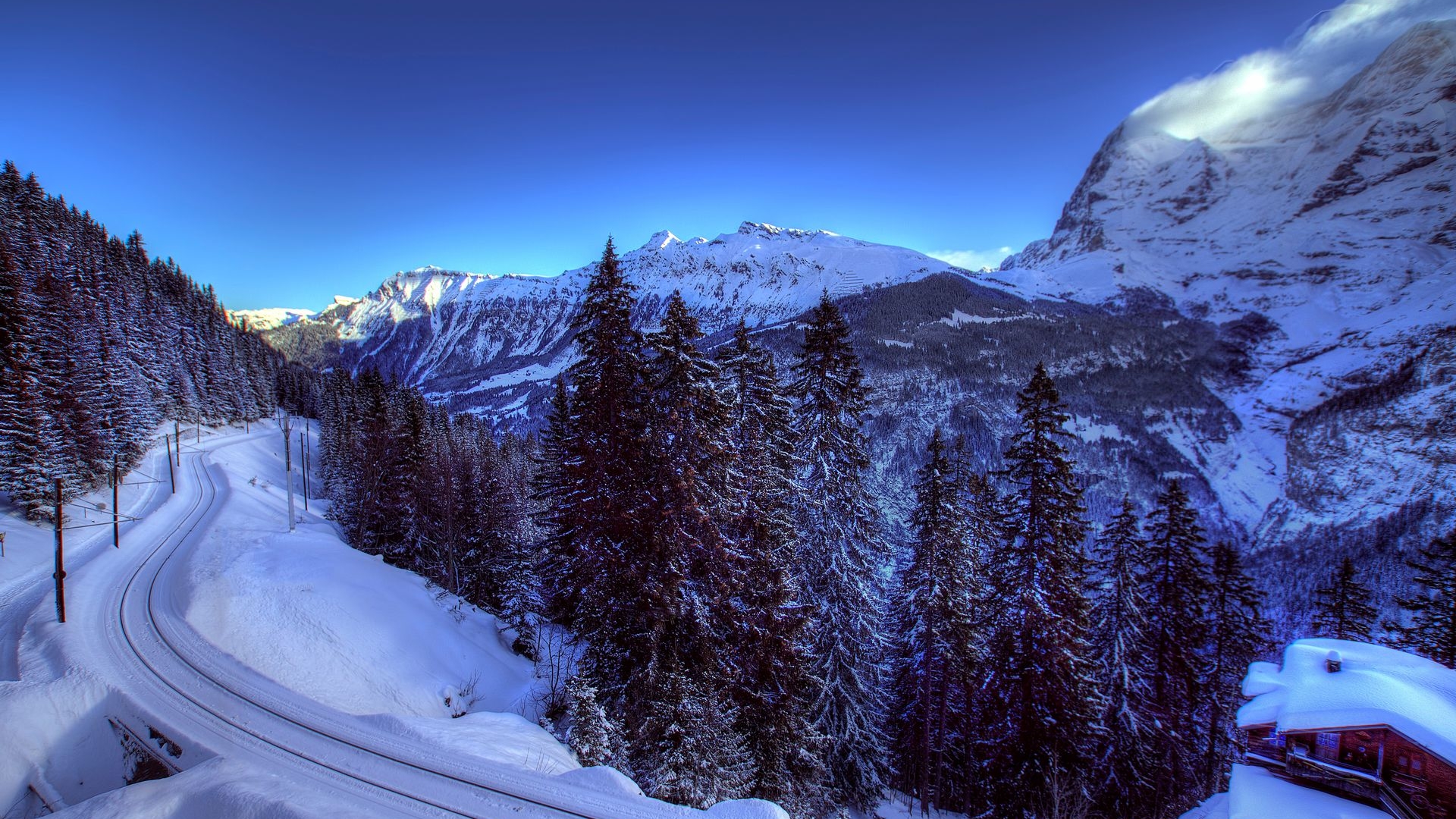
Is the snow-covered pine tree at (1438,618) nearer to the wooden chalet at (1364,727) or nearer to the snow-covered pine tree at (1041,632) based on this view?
the wooden chalet at (1364,727)

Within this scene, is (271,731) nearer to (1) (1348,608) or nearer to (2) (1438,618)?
(2) (1438,618)

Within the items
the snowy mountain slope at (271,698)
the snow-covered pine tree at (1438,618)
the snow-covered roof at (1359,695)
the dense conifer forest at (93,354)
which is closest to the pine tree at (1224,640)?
the snow-covered pine tree at (1438,618)

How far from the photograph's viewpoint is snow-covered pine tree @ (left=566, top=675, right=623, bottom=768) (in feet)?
41.8

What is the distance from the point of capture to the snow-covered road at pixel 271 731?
10.0 meters

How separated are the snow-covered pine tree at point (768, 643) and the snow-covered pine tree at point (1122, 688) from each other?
11.8 metres

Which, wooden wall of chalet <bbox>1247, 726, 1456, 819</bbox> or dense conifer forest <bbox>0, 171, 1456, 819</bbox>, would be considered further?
dense conifer forest <bbox>0, 171, 1456, 819</bbox>

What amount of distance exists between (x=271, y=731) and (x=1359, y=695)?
29600 millimetres

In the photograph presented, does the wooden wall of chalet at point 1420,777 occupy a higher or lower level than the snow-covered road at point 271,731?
lower

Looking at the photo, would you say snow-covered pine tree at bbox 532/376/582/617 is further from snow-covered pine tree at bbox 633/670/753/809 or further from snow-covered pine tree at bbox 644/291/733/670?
snow-covered pine tree at bbox 633/670/753/809

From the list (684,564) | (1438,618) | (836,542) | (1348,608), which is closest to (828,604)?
A: (836,542)

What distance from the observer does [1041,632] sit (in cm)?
1764

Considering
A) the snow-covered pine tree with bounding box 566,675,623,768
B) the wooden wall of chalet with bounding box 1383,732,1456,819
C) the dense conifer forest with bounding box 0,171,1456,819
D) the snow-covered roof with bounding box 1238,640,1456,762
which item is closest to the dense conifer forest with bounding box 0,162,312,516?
the dense conifer forest with bounding box 0,171,1456,819

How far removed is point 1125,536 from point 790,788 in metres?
15.9

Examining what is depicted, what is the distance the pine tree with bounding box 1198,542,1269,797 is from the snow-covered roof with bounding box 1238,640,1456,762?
6.50m
